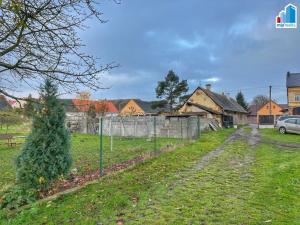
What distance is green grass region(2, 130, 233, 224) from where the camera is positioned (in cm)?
572

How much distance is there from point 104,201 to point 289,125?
25957 millimetres

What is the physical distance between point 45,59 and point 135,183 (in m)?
3.95

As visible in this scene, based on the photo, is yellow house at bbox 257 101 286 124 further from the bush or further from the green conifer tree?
the bush

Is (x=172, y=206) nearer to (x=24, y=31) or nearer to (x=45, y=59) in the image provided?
(x=45, y=59)

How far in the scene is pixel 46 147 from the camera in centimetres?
741

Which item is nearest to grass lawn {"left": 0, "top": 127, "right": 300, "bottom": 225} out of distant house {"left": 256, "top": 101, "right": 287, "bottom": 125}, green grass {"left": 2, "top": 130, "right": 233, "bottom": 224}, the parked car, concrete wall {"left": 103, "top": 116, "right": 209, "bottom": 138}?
green grass {"left": 2, "top": 130, "right": 233, "bottom": 224}

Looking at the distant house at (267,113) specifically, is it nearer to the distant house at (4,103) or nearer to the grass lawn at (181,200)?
the grass lawn at (181,200)

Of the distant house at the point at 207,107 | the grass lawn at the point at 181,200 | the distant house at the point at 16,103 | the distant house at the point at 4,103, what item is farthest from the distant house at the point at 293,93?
the distant house at the point at 16,103

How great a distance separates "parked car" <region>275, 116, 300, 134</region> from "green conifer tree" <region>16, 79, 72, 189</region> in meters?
25.3

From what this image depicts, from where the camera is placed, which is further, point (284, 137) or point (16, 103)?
point (284, 137)

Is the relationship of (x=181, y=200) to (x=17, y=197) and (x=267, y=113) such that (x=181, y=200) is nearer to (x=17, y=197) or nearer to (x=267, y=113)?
(x=17, y=197)

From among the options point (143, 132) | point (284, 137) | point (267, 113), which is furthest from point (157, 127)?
point (267, 113)

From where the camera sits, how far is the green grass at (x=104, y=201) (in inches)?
225

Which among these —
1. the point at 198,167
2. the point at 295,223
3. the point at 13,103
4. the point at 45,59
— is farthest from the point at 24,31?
the point at 198,167
